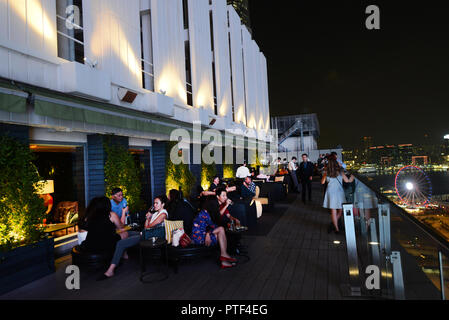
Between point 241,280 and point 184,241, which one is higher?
point 184,241

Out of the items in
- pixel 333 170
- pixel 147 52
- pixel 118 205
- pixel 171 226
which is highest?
pixel 147 52

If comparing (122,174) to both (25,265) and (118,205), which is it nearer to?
(118,205)

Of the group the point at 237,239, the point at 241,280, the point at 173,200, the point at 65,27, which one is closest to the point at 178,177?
the point at 173,200

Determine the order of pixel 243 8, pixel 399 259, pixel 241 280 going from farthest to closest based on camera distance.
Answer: pixel 243 8 < pixel 241 280 < pixel 399 259

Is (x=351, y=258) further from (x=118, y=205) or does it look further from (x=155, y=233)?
(x=118, y=205)

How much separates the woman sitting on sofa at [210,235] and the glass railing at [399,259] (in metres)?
1.86

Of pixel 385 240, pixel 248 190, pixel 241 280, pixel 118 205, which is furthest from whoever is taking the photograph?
pixel 248 190

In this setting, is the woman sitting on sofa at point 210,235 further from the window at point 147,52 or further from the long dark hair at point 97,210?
the window at point 147,52

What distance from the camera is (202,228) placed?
15.3 feet

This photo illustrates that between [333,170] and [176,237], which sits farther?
[333,170]

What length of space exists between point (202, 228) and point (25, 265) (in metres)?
2.77

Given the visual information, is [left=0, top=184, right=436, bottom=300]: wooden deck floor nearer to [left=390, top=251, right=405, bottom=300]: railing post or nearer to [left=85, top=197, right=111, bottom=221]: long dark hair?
[left=390, top=251, right=405, bottom=300]: railing post

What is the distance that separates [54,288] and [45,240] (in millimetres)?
875
